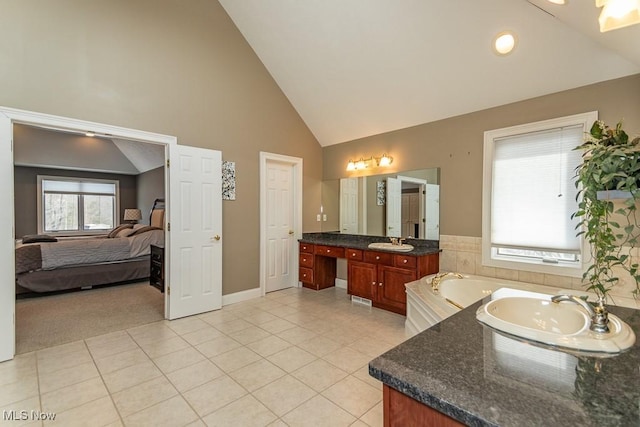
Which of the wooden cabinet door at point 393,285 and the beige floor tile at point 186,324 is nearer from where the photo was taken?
the beige floor tile at point 186,324

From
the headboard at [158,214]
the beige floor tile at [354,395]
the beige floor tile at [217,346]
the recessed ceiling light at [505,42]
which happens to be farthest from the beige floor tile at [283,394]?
the headboard at [158,214]

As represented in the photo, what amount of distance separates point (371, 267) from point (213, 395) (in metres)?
2.47

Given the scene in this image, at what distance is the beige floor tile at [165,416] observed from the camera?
187 cm

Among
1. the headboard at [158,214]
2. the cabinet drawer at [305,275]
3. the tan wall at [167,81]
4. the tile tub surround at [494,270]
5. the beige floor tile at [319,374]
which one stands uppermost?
the tan wall at [167,81]

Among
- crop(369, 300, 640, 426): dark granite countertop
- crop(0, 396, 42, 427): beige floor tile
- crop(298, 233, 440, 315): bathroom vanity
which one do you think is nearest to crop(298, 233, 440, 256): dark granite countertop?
crop(298, 233, 440, 315): bathroom vanity

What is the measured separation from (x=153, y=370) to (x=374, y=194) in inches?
142

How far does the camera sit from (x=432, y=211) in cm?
396

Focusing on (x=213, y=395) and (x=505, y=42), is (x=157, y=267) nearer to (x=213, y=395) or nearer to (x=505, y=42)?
(x=213, y=395)

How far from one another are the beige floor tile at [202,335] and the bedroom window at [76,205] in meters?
6.78

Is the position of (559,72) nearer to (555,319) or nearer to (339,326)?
(555,319)

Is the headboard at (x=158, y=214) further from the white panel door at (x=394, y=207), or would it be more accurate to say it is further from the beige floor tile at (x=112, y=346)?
the white panel door at (x=394, y=207)

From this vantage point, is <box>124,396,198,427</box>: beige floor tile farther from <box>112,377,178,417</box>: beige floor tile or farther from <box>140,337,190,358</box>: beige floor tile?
<box>140,337,190,358</box>: beige floor tile

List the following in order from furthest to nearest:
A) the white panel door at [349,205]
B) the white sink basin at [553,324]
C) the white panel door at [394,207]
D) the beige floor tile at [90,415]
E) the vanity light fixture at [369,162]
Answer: the white panel door at [349,205], the vanity light fixture at [369,162], the white panel door at [394,207], the beige floor tile at [90,415], the white sink basin at [553,324]

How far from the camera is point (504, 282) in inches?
123
